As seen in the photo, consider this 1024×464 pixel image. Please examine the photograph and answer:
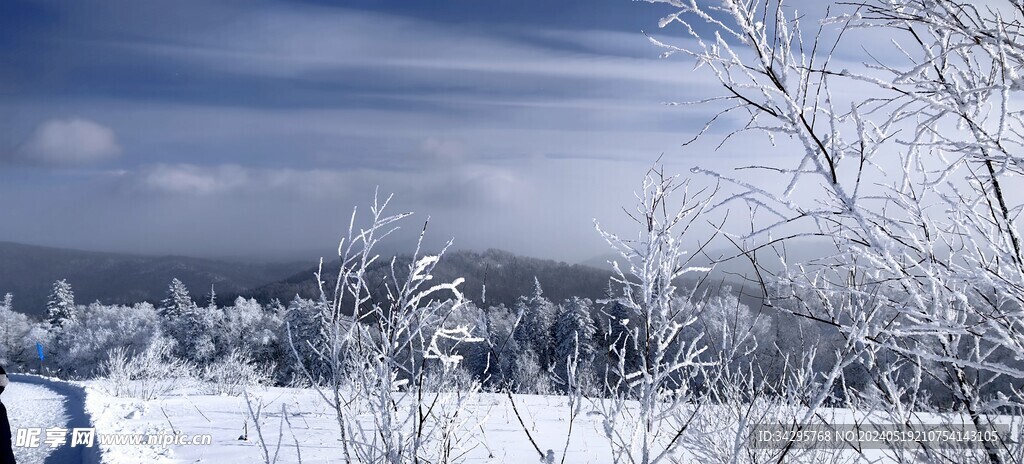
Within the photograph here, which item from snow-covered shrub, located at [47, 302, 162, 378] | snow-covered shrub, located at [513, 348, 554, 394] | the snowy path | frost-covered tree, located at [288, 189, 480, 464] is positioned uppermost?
frost-covered tree, located at [288, 189, 480, 464]

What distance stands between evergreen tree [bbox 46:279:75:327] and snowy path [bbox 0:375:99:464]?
131 ft

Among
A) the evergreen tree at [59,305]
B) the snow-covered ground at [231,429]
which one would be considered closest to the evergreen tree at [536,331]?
the snow-covered ground at [231,429]

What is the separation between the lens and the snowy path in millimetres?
6207

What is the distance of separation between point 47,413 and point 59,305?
4986 centimetres

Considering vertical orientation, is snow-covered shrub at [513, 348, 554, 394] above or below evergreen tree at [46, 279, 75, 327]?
below

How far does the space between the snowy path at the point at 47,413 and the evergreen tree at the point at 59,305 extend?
131ft

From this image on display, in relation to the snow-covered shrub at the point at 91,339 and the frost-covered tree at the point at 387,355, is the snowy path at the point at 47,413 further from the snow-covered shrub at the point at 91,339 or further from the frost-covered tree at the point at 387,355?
the snow-covered shrub at the point at 91,339

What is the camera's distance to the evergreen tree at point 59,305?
48750 millimetres

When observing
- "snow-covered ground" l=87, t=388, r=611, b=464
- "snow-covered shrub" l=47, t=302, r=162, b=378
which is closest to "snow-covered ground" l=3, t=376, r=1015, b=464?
"snow-covered ground" l=87, t=388, r=611, b=464

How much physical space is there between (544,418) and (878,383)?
8.15 m

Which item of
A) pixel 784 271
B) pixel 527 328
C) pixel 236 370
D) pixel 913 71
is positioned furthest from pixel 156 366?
pixel 527 328

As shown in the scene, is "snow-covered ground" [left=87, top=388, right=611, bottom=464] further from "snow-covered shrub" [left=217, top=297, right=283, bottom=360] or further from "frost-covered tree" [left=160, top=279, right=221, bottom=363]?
"snow-covered shrub" [left=217, top=297, right=283, bottom=360]

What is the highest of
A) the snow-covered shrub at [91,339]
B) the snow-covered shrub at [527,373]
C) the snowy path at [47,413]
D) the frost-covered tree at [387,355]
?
the frost-covered tree at [387,355]

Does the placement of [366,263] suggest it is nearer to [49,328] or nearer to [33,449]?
[33,449]
